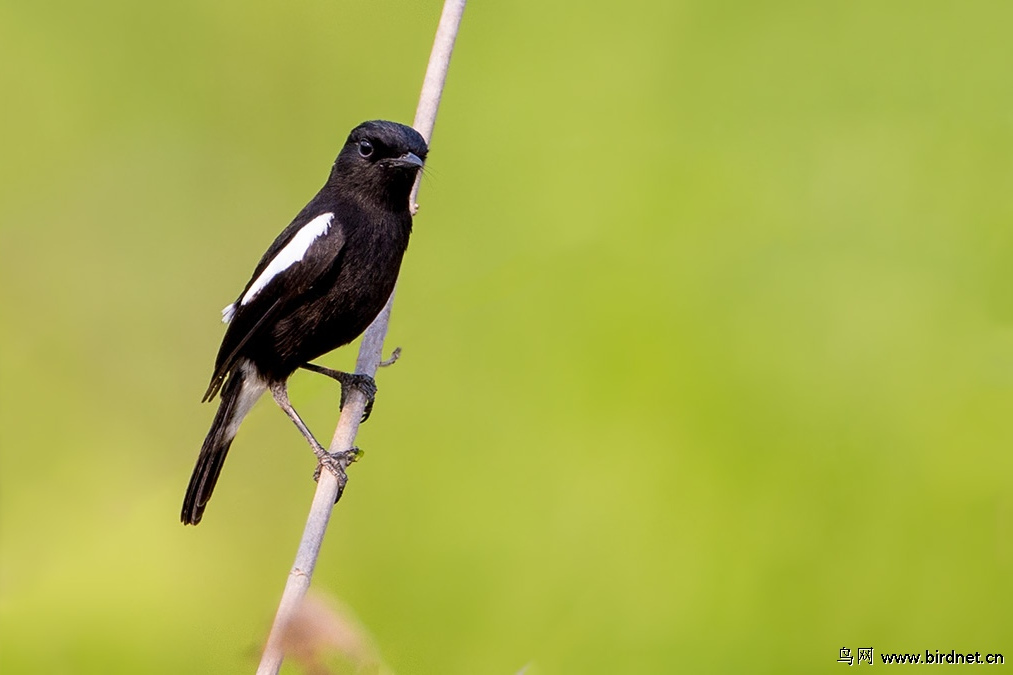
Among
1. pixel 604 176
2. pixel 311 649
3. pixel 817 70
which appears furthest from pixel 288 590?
pixel 817 70

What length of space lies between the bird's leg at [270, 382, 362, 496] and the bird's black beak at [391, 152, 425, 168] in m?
0.69

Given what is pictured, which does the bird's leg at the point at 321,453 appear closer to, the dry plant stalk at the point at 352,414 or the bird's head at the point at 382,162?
the dry plant stalk at the point at 352,414

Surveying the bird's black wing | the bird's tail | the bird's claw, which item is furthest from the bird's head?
the bird's tail

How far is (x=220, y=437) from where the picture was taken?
8.41ft

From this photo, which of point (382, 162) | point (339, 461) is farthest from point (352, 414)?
point (382, 162)

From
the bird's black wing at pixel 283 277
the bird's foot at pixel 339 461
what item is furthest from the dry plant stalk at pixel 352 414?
the bird's black wing at pixel 283 277

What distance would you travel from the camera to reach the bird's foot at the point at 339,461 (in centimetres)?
233

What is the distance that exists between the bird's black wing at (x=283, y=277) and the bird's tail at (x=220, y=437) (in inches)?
3.3

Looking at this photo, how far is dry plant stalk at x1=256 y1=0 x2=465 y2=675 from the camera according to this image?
168 centimetres

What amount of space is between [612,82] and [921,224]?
1108mm

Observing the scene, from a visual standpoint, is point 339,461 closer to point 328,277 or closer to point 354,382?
point 354,382

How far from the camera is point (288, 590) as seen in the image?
1802mm

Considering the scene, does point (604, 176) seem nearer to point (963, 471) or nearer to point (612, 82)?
point (612, 82)

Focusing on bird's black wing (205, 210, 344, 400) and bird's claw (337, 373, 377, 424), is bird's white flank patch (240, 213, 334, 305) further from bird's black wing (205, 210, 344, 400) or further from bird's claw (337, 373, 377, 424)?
bird's claw (337, 373, 377, 424)
